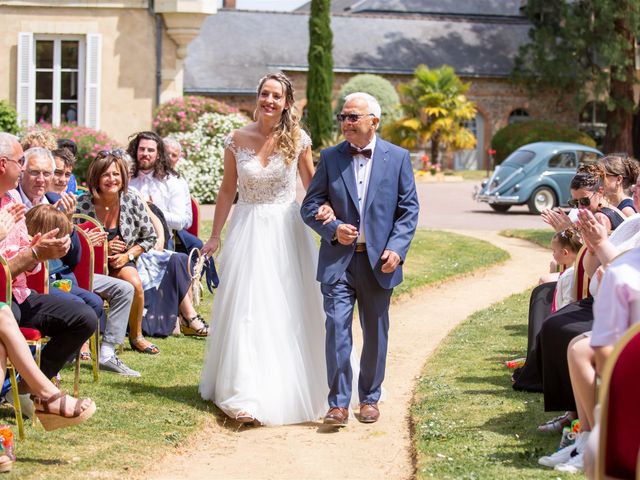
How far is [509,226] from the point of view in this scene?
2130 centimetres

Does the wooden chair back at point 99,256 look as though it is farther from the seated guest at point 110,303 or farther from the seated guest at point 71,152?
the seated guest at point 71,152

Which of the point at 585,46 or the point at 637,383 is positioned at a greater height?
the point at 585,46

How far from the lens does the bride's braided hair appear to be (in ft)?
23.6

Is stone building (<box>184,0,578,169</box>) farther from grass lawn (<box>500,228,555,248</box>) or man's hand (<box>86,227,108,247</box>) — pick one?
man's hand (<box>86,227,108,247</box>)

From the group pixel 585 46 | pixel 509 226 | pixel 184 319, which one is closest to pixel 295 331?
pixel 184 319

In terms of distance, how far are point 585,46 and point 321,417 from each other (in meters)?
35.3

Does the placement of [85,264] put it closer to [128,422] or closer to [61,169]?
[128,422]

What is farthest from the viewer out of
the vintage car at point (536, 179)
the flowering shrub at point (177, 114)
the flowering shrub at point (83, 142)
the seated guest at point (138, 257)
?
the vintage car at point (536, 179)

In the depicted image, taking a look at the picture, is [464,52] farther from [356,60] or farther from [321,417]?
[321,417]

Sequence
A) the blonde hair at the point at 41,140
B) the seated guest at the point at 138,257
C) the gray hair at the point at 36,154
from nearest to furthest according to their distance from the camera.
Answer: the gray hair at the point at 36,154
the seated guest at the point at 138,257
the blonde hair at the point at 41,140

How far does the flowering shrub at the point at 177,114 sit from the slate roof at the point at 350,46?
16.9 metres

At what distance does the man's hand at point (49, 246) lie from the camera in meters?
5.89

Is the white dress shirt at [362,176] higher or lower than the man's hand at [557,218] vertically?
higher

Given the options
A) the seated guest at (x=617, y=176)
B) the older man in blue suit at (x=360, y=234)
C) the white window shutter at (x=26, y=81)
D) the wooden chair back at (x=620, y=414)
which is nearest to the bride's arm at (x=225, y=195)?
A: the older man in blue suit at (x=360, y=234)
